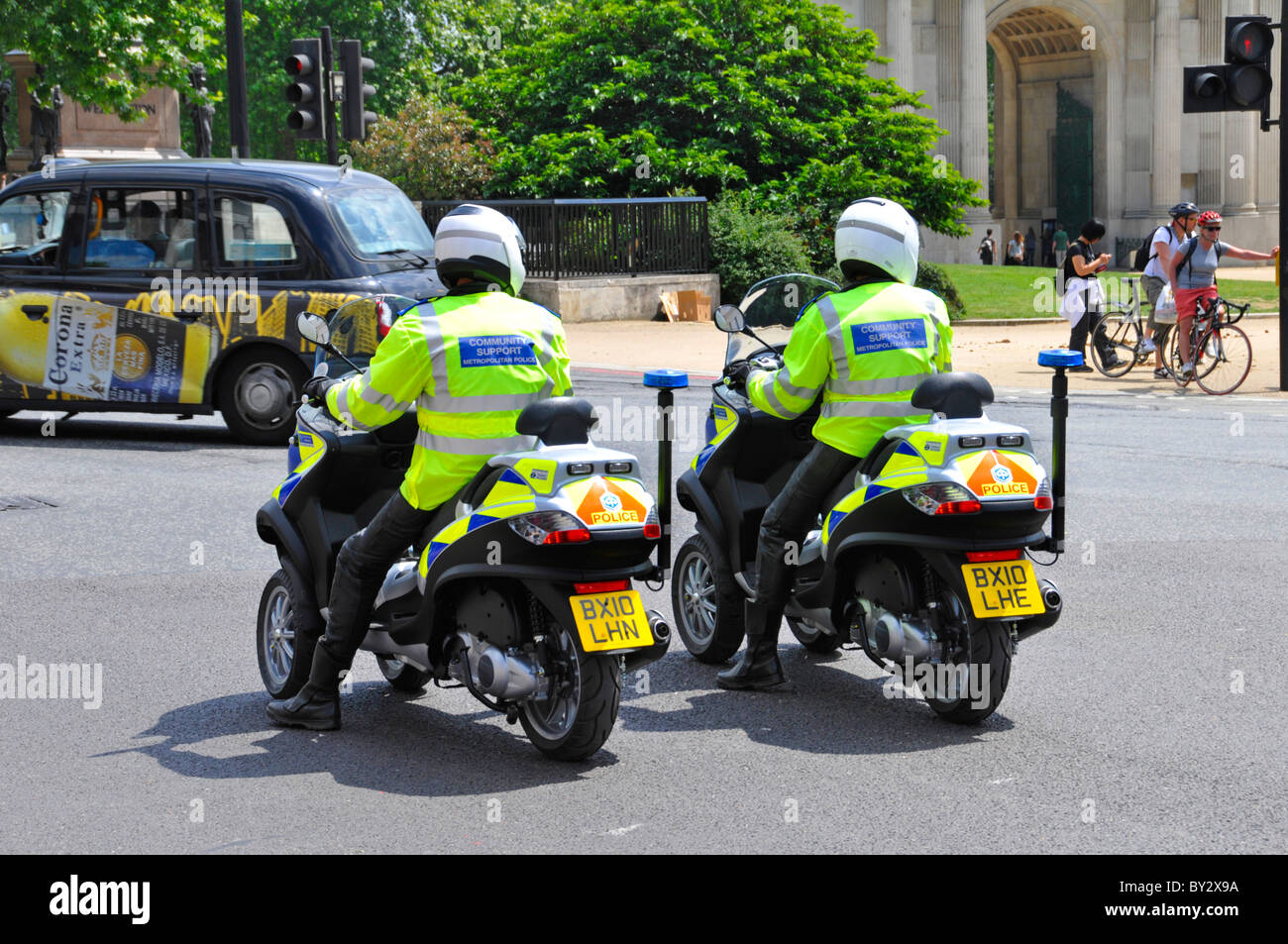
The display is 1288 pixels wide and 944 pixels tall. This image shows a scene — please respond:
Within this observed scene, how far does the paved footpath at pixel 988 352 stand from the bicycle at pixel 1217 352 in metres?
0.15

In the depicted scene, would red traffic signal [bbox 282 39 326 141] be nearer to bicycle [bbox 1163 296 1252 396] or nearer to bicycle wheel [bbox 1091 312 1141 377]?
bicycle wheel [bbox 1091 312 1141 377]

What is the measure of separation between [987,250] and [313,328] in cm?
4228

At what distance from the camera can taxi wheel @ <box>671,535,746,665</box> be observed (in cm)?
664

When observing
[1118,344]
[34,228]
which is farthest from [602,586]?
[1118,344]

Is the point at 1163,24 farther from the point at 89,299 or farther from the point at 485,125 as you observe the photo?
the point at 89,299

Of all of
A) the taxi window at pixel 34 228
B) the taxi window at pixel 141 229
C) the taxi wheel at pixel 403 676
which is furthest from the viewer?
the taxi window at pixel 34 228

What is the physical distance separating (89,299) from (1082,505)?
698cm

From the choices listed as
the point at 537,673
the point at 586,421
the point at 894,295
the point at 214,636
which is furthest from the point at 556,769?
the point at 214,636

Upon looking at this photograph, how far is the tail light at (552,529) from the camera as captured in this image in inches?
204

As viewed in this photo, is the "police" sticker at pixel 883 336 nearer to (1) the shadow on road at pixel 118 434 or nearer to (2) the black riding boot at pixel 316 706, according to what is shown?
(2) the black riding boot at pixel 316 706

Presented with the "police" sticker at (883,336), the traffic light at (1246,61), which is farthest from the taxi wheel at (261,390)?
the traffic light at (1246,61)

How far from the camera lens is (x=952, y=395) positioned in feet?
19.1

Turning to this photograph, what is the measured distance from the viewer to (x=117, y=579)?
8.38 meters

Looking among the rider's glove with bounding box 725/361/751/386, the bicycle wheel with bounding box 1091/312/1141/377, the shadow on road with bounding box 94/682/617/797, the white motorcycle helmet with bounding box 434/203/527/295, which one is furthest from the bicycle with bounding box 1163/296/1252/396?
the white motorcycle helmet with bounding box 434/203/527/295
